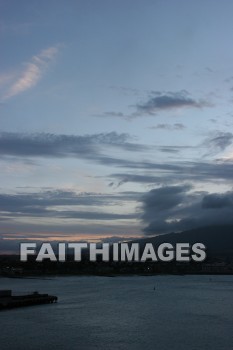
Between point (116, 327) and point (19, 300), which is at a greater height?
point (19, 300)

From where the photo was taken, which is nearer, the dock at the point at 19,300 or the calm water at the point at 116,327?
the calm water at the point at 116,327

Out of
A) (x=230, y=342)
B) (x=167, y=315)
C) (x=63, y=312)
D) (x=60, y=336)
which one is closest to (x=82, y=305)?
(x=63, y=312)

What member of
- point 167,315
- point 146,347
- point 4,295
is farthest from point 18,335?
point 4,295

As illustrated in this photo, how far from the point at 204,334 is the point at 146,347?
733 cm

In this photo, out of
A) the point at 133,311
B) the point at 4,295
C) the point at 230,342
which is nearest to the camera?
the point at 230,342

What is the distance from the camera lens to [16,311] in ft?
174

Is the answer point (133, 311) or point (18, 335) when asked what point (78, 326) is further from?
point (133, 311)

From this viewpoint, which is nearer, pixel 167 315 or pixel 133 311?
pixel 167 315

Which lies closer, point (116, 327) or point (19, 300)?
point (116, 327)

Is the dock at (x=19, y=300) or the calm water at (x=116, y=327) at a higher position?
the dock at (x=19, y=300)

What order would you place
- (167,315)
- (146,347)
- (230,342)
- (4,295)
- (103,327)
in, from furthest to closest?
(4,295)
(167,315)
(103,327)
(230,342)
(146,347)

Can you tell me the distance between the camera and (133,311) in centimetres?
5509

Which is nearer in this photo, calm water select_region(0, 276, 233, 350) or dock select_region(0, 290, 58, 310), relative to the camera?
calm water select_region(0, 276, 233, 350)

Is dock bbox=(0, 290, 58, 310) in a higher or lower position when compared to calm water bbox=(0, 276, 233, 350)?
higher
